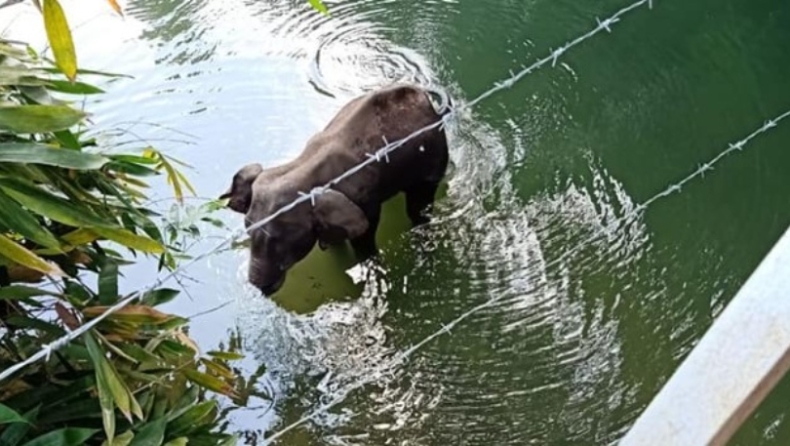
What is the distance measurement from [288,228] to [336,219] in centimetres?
12

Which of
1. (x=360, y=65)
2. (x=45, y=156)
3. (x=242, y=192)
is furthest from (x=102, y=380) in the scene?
(x=360, y=65)

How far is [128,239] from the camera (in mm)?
1462

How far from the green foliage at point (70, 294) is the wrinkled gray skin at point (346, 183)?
0.75 m

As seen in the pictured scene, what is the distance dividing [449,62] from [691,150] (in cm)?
94

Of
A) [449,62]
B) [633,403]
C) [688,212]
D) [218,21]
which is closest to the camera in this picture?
[633,403]

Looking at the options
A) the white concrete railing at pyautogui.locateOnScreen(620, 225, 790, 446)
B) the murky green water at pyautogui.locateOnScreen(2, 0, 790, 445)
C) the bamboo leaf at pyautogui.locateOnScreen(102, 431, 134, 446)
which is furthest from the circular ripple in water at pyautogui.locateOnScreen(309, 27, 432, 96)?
the white concrete railing at pyautogui.locateOnScreen(620, 225, 790, 446)

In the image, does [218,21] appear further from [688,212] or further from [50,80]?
[50,80]

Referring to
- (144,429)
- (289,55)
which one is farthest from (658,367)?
(289,55)

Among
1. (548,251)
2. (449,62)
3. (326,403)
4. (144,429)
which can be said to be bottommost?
(326,403)

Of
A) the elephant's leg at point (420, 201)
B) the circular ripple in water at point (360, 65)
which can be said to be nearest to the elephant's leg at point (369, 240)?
the elephant's leg at point (420, 201)

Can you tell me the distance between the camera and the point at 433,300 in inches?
109

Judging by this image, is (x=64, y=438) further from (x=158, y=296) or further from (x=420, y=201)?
(x=420, y=201)

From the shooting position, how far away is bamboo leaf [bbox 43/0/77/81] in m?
1.20

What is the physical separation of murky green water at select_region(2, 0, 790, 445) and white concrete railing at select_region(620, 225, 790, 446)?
1762 millimetres
